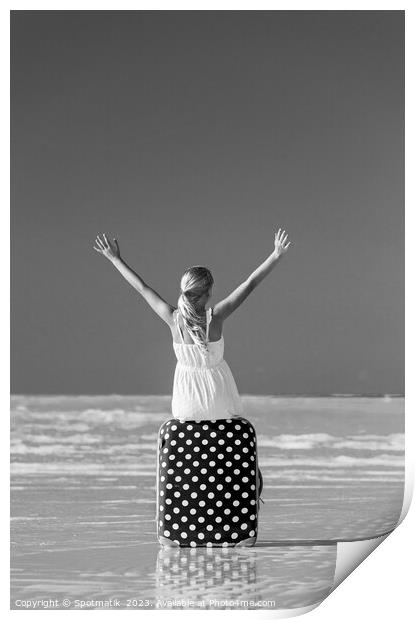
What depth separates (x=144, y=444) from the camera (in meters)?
9.22

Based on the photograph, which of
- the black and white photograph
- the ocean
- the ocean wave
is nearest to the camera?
the ocean

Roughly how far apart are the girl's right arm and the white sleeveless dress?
0.05m

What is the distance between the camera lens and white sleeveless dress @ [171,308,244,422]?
389 cm

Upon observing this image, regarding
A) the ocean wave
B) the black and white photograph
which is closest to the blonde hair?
the black and white photograph

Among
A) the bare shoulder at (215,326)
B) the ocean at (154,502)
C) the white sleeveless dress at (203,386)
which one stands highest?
the bare shoulder at (215,326)

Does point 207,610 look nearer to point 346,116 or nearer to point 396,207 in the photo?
point 396,207

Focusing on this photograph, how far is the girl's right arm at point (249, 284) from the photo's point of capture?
3863mm

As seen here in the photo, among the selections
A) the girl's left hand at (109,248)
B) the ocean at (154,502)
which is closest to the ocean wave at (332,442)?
the ocean at (154,502)

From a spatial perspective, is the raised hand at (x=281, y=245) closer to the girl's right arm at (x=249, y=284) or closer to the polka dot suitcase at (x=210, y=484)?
the girl's right arm at (x=249, y=284)

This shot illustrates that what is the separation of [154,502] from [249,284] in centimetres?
214

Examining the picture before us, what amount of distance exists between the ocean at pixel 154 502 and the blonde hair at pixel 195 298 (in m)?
0.78

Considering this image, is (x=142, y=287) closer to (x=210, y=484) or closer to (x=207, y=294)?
(x=207, y=294)

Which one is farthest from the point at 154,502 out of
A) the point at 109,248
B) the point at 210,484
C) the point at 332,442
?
the point at 332,442

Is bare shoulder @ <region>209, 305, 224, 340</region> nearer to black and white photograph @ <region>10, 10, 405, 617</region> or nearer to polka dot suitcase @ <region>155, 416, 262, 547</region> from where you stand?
black and white photograph @ <region>10, 10, 405, 617</region>
